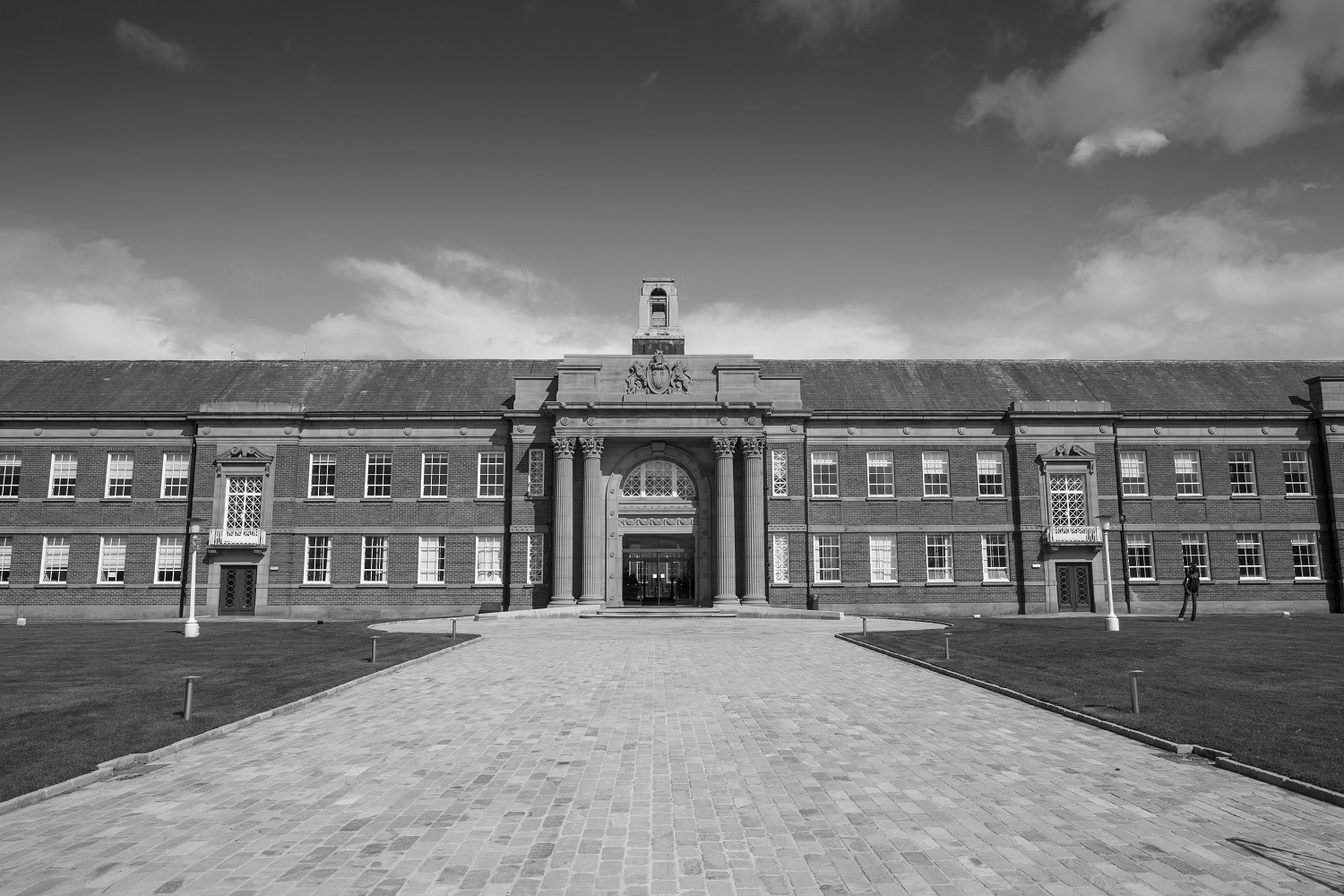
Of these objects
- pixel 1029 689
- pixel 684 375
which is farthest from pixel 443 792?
pixel 684 375

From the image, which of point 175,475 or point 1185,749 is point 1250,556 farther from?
point 175,475

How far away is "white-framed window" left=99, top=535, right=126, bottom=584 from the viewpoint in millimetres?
39125

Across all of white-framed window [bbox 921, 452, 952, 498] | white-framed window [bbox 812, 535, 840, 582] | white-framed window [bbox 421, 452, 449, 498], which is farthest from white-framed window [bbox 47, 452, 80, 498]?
white-framed window [bbox 921, 452, 952, 498]

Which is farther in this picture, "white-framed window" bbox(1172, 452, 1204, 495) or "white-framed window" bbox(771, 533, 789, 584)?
"white-framed window" bbox(1172, 452, 1204, 495)

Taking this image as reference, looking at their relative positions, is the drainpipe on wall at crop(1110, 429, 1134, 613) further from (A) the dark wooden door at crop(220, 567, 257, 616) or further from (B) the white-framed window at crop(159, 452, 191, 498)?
(B) the white-framed window at crop(159, 452, 191, 498)

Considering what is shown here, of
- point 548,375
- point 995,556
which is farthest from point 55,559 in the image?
point 995,556

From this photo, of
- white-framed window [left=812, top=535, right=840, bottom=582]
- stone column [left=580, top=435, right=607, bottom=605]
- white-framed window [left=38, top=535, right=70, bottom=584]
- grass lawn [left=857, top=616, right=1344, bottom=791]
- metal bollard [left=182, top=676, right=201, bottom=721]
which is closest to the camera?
grass lawn [left=857, top=616, right=1344, bottom=791]

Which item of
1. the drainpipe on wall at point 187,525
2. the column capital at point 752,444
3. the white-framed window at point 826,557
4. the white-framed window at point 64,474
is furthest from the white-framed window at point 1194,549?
the white-framed window at point 64,474

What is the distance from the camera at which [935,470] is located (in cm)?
4112

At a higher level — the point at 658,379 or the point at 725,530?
the point at 658,379

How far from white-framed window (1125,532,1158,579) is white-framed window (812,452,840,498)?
1400 centimetres

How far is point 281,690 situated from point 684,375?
27.4 metres

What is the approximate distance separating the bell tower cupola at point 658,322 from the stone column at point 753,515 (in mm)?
9610

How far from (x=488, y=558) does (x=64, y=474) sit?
20.5 metres
